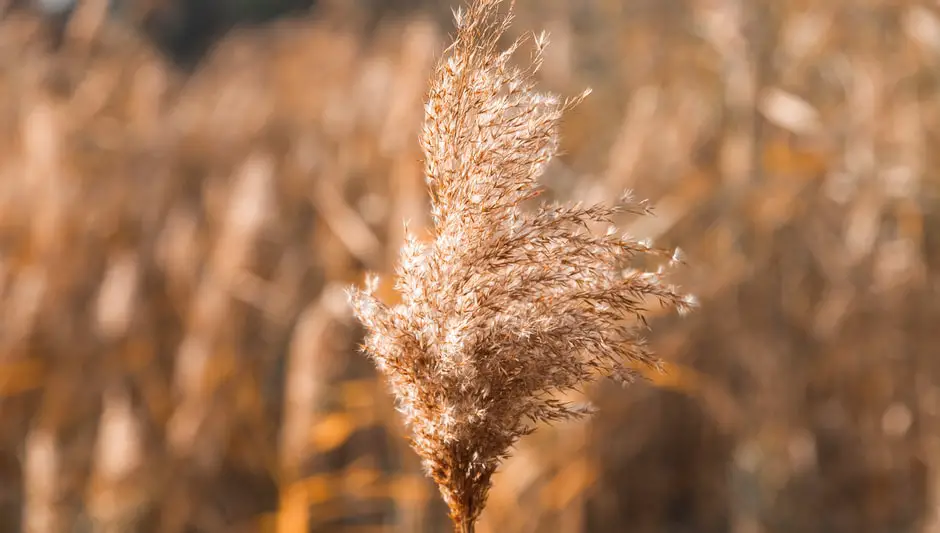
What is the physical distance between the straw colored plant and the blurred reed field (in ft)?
6.41

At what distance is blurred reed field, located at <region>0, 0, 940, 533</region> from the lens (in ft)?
10.3

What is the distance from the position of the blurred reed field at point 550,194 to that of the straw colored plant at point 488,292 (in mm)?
1953

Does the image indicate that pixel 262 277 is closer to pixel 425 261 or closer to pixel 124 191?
pixel 124 191

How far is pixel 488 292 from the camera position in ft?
2.91

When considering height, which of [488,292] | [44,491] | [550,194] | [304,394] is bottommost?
[488,292]

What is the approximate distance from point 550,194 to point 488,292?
2.56 metres

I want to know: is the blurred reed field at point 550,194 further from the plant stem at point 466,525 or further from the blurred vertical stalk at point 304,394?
the plant stem at point 466,525

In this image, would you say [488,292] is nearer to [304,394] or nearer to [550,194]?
[304,394]

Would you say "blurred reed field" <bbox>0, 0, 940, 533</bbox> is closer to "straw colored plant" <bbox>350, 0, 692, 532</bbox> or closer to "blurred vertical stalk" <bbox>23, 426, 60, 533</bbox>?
"blurred vertical stalk" <bbox>23, 426, 60, 533</bbox>

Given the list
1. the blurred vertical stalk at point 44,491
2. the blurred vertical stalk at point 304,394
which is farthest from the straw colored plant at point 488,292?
the blurred vertical stalk at point 44,491

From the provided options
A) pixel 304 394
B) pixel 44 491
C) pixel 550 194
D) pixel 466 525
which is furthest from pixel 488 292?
pixel 44 491

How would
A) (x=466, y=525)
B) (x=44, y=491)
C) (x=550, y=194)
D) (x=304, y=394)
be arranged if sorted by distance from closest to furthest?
1. (x=466, y=525)
2. (x=304, y=394)
3. (x=44, y=491)
4. (x=550, y=194)

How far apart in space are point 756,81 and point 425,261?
8.53ft

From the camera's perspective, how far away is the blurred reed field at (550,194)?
10.3 ft
